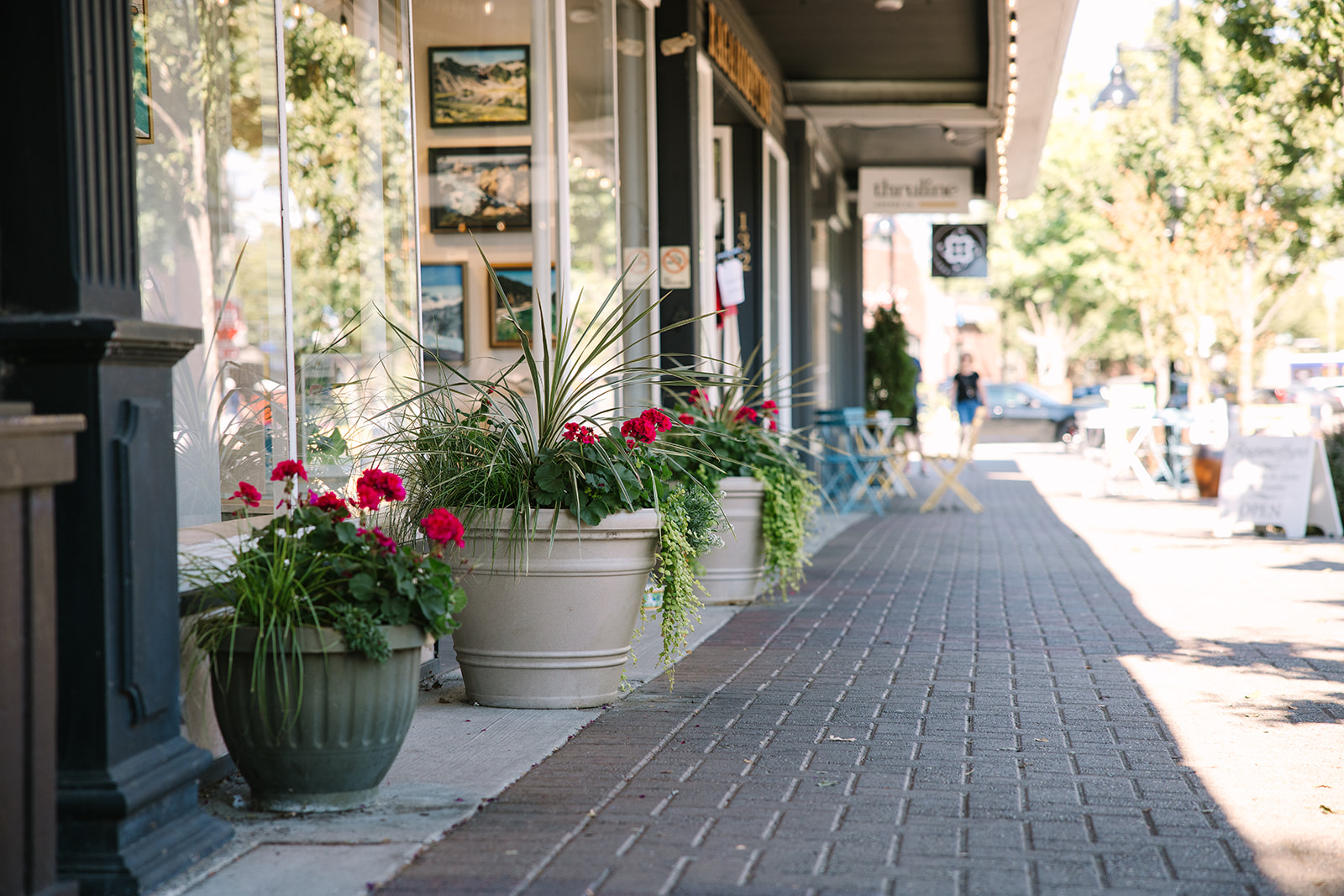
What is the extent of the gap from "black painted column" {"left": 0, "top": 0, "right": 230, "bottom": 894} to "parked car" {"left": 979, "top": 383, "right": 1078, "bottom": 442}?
2760cm

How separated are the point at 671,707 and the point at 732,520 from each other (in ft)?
7.57

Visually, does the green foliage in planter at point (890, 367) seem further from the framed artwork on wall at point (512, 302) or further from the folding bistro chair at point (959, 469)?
the framed artwork on wall at point (512, 302)

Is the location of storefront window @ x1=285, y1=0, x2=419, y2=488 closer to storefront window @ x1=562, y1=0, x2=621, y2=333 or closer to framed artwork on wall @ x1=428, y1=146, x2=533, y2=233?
framed artwork on wall @ x1=428, y1=146, x2=533, y2=233

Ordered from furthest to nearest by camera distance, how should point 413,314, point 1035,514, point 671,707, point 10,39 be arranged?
1. point 1035,514
2. point 413,314
3. point 671,707
4. point 10,39

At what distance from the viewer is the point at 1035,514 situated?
1258 cm

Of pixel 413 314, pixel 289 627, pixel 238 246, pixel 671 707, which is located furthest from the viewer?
pixel 413 314

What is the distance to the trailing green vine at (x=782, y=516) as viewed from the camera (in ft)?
22.0

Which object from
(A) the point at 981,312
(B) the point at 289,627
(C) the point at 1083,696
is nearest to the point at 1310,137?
(C) the point at 1083,696

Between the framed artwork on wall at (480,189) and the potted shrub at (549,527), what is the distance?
1470 mm

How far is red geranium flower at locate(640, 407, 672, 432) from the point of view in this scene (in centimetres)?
457

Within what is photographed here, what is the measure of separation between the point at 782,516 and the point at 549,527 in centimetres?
260

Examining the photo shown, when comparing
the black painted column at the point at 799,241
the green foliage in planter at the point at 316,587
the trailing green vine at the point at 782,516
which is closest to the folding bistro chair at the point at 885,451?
the black painted column at the point at 799,241

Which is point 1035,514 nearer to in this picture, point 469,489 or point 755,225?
point 755,225

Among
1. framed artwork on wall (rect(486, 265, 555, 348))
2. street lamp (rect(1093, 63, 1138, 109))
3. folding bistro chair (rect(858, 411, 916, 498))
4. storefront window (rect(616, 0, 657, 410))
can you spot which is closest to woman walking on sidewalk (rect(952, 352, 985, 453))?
folding bistro chair (rect(858, 411, 916, 498))
